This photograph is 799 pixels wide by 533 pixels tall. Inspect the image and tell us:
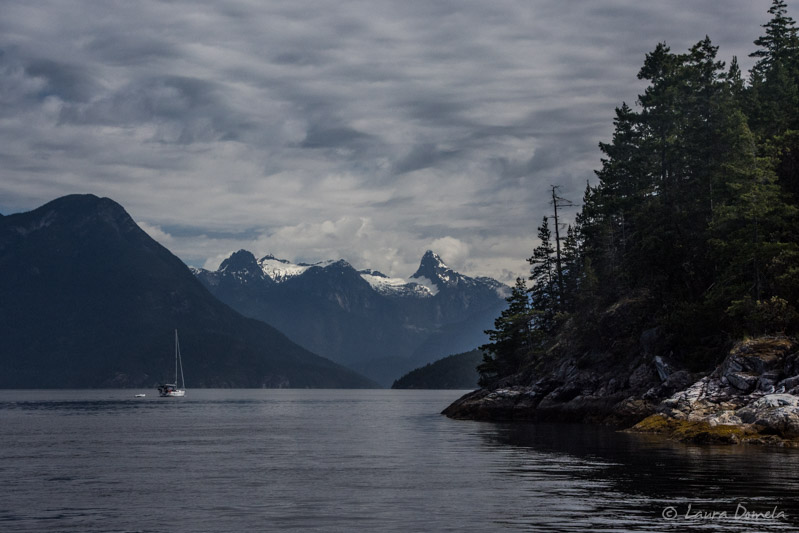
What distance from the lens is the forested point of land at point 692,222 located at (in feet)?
212

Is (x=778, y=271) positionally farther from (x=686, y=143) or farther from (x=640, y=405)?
(x=686, y=143)

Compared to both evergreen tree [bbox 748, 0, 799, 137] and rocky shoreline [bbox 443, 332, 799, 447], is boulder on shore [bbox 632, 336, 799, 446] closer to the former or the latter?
rocky shoreline [bbox 443, 332, 799, 447]

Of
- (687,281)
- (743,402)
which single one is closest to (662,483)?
(743,402)

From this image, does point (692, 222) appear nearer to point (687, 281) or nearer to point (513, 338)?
point (687, 281)

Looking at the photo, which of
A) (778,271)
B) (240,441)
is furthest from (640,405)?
(240,441)

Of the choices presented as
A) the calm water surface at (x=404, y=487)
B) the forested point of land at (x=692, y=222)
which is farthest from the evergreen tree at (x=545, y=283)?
the calm water surface at (x=404, y=487)

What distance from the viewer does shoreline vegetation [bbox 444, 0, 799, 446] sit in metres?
59.1

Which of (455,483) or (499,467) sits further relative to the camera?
(499,467)

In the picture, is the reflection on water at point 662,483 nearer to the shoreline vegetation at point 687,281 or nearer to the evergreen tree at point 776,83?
the shoreline vegetation at point 687,281

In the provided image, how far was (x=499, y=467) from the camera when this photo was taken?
4122 cm

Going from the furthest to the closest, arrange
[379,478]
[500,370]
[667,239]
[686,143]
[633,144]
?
[500,370] < [633,144] < [686,143] < [667,239] < [379,478]

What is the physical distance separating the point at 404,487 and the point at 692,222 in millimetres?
56329

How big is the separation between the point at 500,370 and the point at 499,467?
8483 centimetres

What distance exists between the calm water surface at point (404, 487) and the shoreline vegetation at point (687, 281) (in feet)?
32.7
